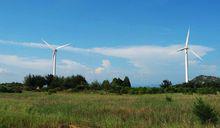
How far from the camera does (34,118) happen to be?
17734 mm

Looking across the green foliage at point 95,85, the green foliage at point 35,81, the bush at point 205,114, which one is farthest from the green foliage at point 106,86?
the bush at point 205,114

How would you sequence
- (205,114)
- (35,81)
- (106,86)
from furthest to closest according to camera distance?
1. (35,81)
2. (106,86)
3. (205,114)

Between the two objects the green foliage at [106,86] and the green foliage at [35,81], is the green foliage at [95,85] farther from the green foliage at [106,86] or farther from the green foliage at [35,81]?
the green foliage at [35,81]

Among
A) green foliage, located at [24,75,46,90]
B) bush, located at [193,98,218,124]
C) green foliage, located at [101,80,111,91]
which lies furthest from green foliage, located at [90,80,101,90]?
bush, located at [193,98,218,124]

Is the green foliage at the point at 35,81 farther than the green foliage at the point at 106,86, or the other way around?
the green foliage at the point at 35,81

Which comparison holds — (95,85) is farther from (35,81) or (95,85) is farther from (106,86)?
(35,81)

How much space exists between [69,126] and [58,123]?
131cm

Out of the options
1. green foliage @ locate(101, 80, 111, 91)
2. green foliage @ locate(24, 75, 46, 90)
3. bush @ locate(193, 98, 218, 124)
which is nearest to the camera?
bush @ locate(193, 98, 218, 124)

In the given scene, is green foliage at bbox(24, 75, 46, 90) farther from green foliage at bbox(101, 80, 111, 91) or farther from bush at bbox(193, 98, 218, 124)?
bush at bbox(193, 98, 218, 124)

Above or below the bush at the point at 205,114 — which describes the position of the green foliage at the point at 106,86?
above

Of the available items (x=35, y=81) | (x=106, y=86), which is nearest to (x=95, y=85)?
(x=106, y=86)

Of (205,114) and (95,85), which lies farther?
(95,85)

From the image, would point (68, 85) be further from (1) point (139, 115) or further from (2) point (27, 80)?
(1) point (139, 115)

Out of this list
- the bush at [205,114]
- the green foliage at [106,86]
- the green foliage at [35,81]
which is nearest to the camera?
the bush at [205,114]
